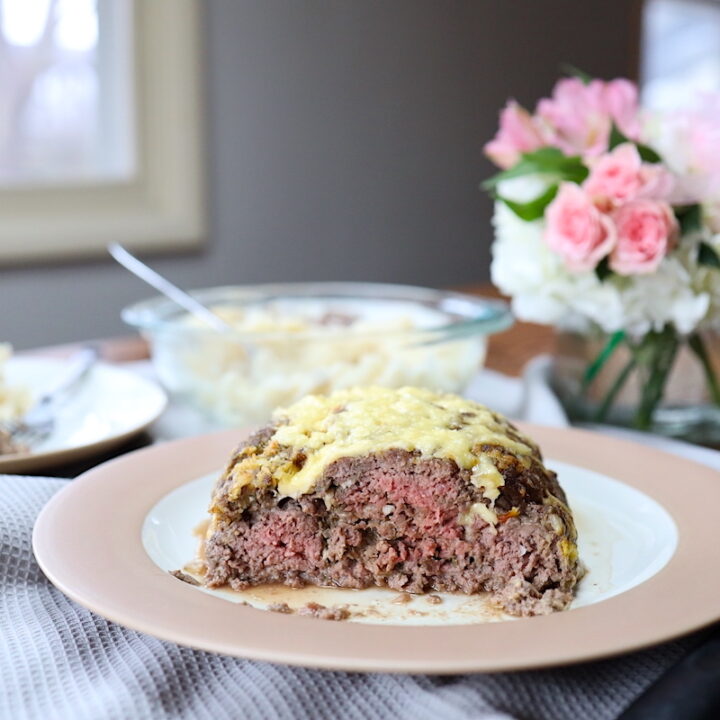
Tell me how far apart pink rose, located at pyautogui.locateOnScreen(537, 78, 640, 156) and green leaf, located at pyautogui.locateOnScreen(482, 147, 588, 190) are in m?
0.04

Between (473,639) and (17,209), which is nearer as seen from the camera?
(473,639)

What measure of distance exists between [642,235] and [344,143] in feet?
9.28

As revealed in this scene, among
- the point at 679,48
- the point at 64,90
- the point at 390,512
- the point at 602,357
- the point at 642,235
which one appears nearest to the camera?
the point at 390,512

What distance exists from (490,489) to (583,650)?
9.4 inches

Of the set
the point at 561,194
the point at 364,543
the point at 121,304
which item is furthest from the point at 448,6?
the point at 364,543

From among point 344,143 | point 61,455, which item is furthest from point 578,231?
point 344,143

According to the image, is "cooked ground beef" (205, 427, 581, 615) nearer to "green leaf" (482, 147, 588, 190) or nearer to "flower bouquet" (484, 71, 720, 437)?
"flower bouquet" (484, 71, 720, 437)

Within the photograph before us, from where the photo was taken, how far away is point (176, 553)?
978 millimetres

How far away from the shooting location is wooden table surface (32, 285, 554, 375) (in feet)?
6.54

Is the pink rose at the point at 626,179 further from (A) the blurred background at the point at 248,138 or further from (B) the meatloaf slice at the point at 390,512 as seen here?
(A) the blurred background at the point at 248,138

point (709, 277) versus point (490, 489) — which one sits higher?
point (709, 277)

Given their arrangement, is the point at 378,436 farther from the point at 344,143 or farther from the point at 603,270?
the point at 344,143

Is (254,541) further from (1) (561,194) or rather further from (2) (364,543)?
(1) (561,194)

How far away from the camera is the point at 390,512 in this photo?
3.15 ft
